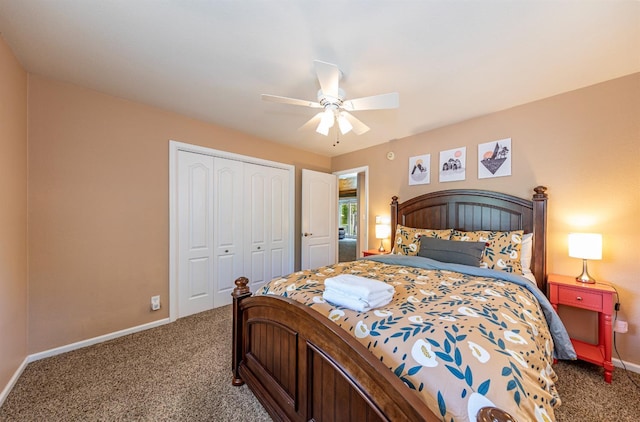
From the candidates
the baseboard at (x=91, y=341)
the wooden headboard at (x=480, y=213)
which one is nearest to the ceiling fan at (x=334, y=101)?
the wooden headboard at (x=480, y=213)

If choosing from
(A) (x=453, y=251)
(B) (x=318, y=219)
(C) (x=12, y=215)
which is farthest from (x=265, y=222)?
(A) (x=453, y=251)

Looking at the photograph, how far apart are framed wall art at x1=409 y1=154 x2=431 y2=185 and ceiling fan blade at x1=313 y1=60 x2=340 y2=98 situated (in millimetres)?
1908

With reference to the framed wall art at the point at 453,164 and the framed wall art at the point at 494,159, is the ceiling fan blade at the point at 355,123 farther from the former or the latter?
the framed wall art at the point at 494,159

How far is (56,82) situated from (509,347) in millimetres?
3708

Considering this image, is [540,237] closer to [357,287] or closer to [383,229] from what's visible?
[383,229]

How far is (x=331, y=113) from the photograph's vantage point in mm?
1976

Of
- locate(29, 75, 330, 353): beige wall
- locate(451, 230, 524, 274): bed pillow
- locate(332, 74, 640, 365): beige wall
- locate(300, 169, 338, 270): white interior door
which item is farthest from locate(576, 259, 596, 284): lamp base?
locate(29, 75, 330, 353): beige wall

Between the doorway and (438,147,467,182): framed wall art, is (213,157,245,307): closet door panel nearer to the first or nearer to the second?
the doorway

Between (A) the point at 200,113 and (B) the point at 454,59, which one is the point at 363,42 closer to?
(B) the point at 454,59

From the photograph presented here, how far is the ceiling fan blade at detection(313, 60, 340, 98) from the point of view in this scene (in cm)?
149

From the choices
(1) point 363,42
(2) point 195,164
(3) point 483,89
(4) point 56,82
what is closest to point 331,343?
(1) point 363,42

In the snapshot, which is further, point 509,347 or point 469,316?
point 469,316

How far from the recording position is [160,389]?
1.68 metres

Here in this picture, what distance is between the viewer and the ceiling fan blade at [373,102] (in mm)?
1735
